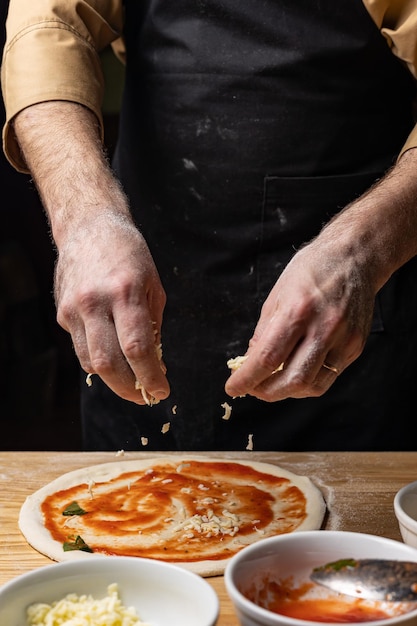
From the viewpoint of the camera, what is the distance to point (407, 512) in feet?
4.42

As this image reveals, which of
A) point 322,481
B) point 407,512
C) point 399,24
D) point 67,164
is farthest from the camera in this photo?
point 399,24

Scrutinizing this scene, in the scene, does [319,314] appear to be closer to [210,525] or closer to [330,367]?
[330,367]

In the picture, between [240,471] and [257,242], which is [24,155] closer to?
[257,242]

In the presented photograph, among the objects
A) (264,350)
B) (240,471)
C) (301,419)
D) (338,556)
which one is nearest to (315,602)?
(338,556)

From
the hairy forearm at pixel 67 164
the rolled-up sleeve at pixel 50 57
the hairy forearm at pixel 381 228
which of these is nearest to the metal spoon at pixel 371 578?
the hairy forearm at pixel 381 228

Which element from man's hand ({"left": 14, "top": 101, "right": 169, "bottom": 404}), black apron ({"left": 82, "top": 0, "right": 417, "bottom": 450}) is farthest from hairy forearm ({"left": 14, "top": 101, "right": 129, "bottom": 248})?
black apron ({"left": 82, "top": 0, "right": 417, "bottom": 450})

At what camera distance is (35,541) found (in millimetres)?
1512

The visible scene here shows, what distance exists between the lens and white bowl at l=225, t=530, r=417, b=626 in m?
1.08

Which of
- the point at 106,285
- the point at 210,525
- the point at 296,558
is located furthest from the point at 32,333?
the point at 296,558

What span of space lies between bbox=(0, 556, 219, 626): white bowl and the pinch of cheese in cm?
1

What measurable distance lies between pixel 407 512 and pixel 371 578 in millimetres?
275

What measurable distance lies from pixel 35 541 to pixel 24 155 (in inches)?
32.0

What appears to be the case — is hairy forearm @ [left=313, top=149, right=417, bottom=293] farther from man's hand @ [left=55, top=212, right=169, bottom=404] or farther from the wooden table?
the wooden table

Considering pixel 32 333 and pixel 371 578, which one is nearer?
pixel 371 578
